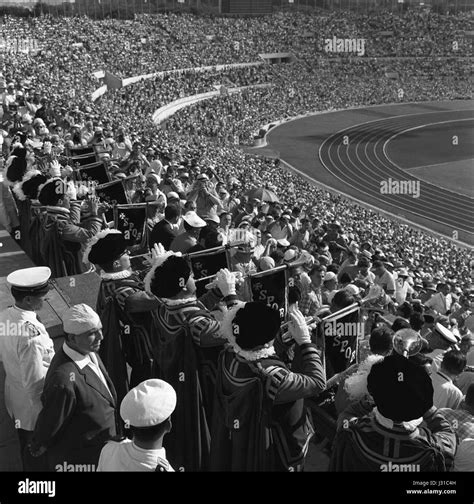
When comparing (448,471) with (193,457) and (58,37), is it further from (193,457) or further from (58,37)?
(58,37)

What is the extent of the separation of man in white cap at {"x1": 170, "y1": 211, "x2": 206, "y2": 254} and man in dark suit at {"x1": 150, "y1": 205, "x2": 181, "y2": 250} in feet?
1.13

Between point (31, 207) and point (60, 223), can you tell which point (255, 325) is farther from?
point (31, 207)

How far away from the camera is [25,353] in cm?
438

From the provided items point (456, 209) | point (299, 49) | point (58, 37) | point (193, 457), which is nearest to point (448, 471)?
point (193, 457)

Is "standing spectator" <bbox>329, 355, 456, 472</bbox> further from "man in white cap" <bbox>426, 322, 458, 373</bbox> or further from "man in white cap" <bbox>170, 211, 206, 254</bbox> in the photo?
"man in white cap" <bbox>170, 211, 206, 254</bbox>

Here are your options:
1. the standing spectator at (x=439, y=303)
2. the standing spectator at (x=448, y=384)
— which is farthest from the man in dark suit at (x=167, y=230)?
the standing spectator at (x=439, y=303)

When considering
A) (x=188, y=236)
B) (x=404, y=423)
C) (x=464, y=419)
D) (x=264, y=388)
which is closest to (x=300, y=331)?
(x=264, y=388)

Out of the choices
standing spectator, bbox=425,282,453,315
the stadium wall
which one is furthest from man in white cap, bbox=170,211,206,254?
the stadium wall

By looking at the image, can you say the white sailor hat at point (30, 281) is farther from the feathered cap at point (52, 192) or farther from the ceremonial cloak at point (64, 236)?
the feathered cap at point (52, 192)

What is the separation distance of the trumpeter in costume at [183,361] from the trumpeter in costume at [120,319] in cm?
34

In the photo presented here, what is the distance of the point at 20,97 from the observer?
64.7 feet

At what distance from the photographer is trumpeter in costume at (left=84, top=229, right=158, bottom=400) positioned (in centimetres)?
545

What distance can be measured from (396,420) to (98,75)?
151 ft

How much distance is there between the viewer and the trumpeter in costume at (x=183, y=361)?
16.5ft
